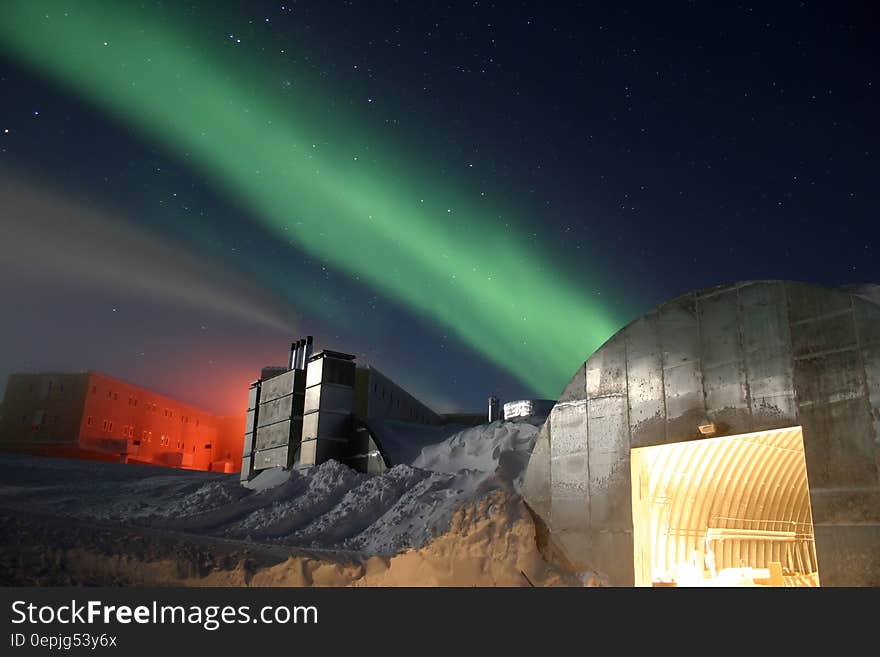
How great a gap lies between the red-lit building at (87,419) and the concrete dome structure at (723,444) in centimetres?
3943

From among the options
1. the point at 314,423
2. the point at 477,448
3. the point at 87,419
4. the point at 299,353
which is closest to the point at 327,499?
the point at 314,423

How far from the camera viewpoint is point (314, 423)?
3003cm

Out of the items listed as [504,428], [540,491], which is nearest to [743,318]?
[540,491]

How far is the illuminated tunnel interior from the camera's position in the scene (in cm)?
1299

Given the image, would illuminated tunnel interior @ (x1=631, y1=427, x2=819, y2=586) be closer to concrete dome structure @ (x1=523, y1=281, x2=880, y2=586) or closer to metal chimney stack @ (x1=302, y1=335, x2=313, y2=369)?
concrete dome structure @ (x1=523, y1=281, x2=880, y2=586)

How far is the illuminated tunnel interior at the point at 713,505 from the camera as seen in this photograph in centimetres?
1299

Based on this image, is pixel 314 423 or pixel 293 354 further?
pixel 293 354

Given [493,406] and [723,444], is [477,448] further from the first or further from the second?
[493,406]

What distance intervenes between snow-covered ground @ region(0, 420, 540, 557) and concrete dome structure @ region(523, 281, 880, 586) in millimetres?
5055

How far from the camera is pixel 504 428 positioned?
29.4 meters

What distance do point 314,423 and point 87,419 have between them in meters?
23.2

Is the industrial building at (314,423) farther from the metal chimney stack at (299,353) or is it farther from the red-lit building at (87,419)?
the red-lit building at (87,419)

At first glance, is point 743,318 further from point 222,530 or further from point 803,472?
point 222,530

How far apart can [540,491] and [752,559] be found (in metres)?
5.61
